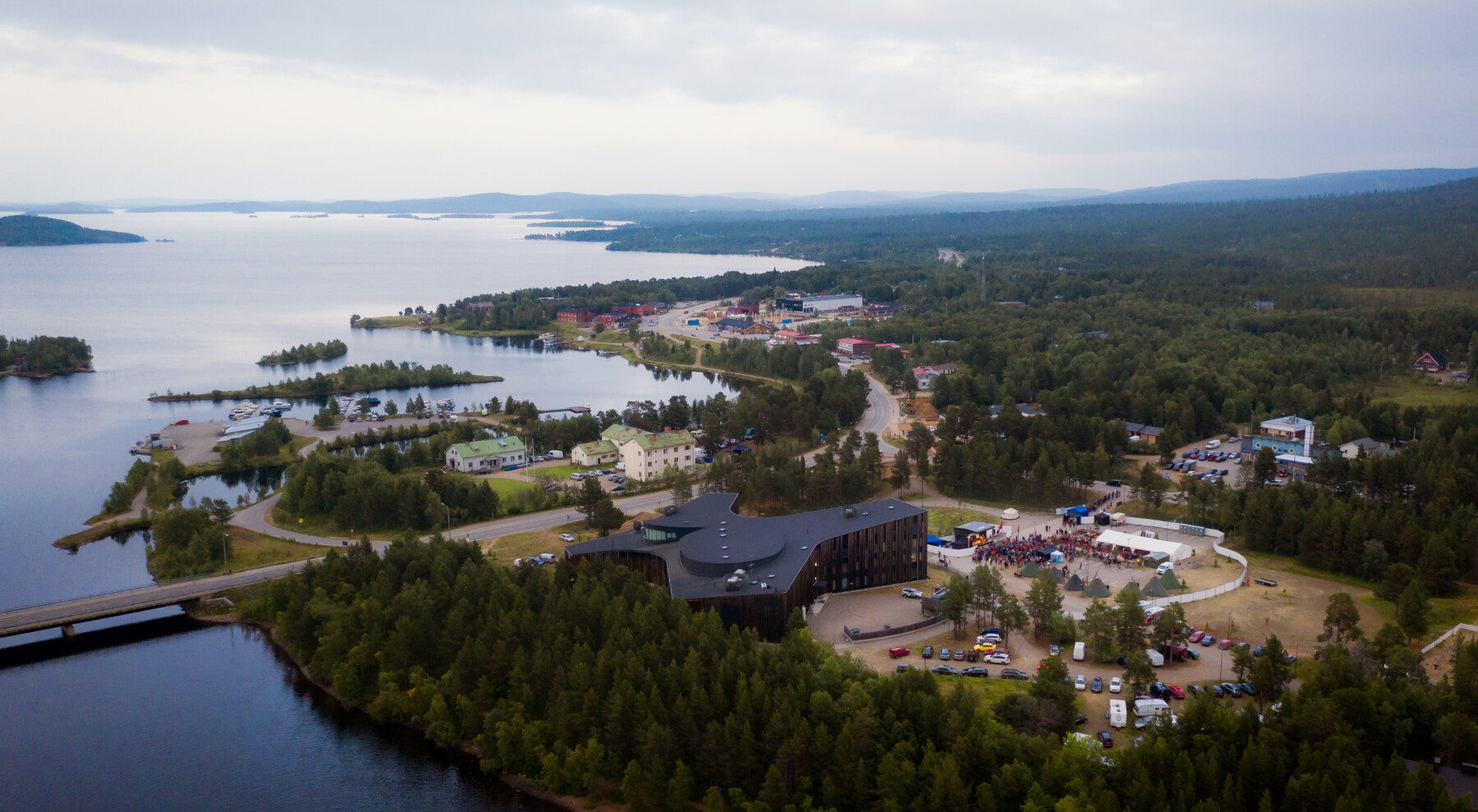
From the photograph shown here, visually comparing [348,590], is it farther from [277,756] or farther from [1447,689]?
[1447,689]

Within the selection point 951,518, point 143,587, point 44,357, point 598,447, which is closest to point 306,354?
point 44,357

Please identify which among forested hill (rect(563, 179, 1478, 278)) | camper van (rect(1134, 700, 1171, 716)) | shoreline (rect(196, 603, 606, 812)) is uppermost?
forested hill (rect(563, 179, 1478, 278))

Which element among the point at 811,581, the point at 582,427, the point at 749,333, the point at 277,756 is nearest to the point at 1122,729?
the point at 811,581

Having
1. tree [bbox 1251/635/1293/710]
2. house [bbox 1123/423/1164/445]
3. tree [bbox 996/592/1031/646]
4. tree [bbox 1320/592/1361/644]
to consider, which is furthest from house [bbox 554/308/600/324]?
tree [bbox 1251/635/1293/710]

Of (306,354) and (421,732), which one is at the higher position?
(306,354)

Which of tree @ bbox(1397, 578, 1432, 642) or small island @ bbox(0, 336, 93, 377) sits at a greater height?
small island @ bbox(0, 336, 93, 377)

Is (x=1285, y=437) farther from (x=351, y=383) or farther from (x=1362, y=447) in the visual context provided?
(x=351, y=383)

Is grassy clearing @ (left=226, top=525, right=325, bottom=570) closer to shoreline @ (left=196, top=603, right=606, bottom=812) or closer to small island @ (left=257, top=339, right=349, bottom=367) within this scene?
shoreline @ (left=196, top=603, right=606, bottom=812)
